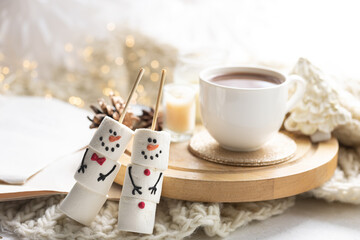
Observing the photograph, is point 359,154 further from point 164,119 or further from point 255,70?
point 164,119

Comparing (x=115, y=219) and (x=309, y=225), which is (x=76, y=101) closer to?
(x=115, y=219)

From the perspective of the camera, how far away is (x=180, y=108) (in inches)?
39.4

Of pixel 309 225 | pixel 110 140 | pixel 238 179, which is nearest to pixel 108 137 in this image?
pixel 110 140

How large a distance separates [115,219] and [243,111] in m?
0.29

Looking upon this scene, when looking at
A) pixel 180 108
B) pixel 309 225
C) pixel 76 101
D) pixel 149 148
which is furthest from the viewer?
pixel 76 101

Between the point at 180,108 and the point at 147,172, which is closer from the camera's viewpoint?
the point at 147,172

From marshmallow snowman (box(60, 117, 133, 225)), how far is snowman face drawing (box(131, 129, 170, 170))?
23mm

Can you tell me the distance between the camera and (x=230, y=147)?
917mm

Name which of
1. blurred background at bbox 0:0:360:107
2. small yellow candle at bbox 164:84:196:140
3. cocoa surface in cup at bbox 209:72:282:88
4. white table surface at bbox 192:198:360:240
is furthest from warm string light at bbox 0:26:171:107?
white table surface at bbox 192:198:360:240

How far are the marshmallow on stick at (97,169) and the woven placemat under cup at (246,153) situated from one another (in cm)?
20

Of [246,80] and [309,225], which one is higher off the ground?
[246,80]

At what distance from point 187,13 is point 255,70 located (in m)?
0.59

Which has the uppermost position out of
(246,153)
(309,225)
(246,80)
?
(246,80)

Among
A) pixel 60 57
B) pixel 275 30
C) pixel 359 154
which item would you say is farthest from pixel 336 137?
pixel 60 57
